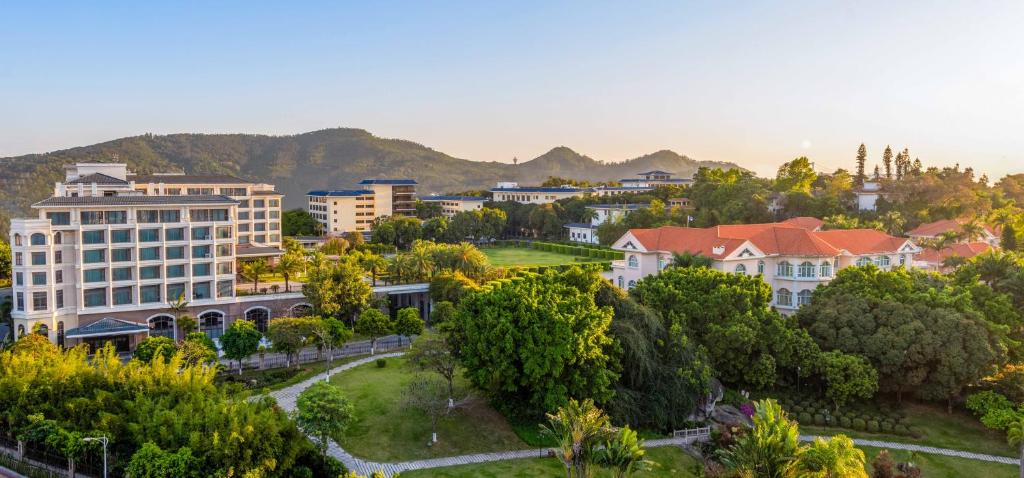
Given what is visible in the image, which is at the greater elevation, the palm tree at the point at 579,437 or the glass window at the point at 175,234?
the glass window at the point at 175,234

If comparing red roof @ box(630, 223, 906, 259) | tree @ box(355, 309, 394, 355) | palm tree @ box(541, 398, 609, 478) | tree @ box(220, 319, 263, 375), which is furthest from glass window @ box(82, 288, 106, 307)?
red roof @ box(630, 223, 906, 259)

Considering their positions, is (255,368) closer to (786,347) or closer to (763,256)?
(786,347)

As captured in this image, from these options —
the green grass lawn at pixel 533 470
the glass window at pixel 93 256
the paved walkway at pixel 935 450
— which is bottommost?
the paved walkway at pixel 935 450

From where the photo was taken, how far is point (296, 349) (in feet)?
138

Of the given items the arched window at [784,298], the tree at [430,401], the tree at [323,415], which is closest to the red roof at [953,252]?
the arched window at [784,298]

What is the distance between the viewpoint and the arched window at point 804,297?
54.1 m

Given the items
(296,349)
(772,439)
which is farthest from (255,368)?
(772,439)

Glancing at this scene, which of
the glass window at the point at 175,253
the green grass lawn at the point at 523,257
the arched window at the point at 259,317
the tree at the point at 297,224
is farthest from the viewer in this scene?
the tree at the point at 297,224

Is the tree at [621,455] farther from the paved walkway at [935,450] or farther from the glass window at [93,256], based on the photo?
the glass window at [93,256]

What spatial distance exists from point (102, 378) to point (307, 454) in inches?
403

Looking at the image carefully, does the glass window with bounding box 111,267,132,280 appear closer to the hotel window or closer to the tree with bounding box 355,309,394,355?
the hotel window

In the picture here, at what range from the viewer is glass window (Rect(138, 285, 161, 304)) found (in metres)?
49.9

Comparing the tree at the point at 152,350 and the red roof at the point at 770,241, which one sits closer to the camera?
the tree at the point at 152,350

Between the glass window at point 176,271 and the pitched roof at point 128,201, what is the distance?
4.46m
